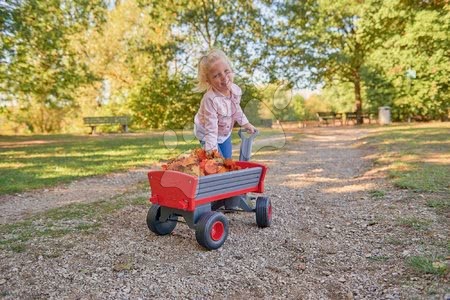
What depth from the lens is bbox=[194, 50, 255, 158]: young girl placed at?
4.05 metres

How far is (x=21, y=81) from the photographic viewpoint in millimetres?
14094

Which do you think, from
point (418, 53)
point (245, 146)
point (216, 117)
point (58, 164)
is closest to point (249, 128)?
point (245, 146)

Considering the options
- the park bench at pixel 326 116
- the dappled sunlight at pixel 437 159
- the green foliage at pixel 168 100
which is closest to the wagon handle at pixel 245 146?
the dappled sunlight at pixel 437 159

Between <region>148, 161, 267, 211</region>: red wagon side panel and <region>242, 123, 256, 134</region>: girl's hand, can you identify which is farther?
<region>242, 123, 256, 134</region>: girl's hand

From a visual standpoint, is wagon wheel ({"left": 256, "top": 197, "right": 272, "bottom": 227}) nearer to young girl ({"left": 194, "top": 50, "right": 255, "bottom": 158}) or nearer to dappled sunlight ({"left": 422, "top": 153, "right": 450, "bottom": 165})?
young girl ({"left": 194, "top": 50, "right": 255, "bottom": 158})

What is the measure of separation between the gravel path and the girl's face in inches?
56.0

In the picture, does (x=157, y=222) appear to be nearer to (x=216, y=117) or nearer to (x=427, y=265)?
(x=216, y=117)

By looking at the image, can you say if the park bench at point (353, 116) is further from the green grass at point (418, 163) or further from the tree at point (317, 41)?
the green grass at point (418, 163)

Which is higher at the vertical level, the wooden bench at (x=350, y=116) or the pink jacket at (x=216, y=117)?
the pink jacket at (x=216, y=117)

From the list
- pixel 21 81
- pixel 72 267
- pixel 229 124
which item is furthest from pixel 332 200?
pixel 21 81

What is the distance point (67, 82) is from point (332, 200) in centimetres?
1240

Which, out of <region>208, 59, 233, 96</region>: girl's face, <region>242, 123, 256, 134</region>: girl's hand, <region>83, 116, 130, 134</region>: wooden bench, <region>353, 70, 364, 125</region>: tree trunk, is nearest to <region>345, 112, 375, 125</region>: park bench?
<region>353, 70, 364, 125</region>: tree trunk

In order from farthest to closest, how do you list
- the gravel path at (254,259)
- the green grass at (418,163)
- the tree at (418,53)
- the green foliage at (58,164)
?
1. the tree at (418,53)
2. the green foliage at (58,164)
3. the green grass at (418,163)
4. the gravel path at (254,259)

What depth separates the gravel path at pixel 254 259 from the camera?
9.28 feet
